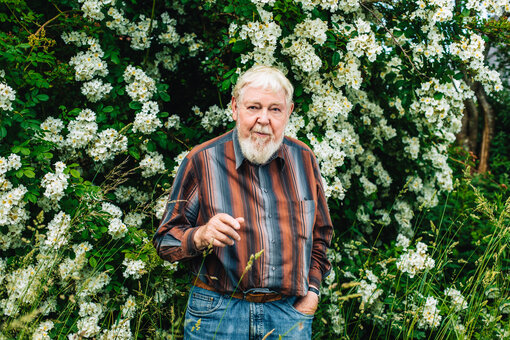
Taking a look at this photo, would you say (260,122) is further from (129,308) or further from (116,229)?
(129,308)

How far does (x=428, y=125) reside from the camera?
362 cm

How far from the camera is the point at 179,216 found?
1.87 metres

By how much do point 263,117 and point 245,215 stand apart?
1.39 feet

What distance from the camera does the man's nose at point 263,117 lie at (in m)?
1.89

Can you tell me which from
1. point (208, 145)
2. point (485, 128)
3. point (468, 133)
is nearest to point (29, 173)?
point (208, 145)

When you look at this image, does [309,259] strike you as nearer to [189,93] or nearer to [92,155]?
[92,155]

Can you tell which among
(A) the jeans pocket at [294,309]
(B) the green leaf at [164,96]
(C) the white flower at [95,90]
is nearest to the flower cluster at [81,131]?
(C) the white flower at [95,90]

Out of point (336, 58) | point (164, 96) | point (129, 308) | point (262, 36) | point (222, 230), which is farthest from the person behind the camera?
point (164, 96)

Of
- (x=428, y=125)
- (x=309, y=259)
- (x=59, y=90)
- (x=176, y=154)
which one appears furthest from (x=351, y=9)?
(x=59, y=90)

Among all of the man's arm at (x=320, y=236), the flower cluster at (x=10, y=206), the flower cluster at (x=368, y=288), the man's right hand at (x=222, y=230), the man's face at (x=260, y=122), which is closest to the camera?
the man's right hand at (x=222, y=230)

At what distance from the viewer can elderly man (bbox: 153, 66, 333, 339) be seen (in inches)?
70.4

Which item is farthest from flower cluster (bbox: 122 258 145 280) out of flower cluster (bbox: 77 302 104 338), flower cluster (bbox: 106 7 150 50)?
flower cluster (bbox: 106 7 150 50)

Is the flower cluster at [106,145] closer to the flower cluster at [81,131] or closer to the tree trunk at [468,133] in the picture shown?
the flower cluster at [81,131]

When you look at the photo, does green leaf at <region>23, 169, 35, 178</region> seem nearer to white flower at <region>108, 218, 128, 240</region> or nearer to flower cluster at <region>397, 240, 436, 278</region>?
white flower at <region>108, 218, 128, 240</region>
